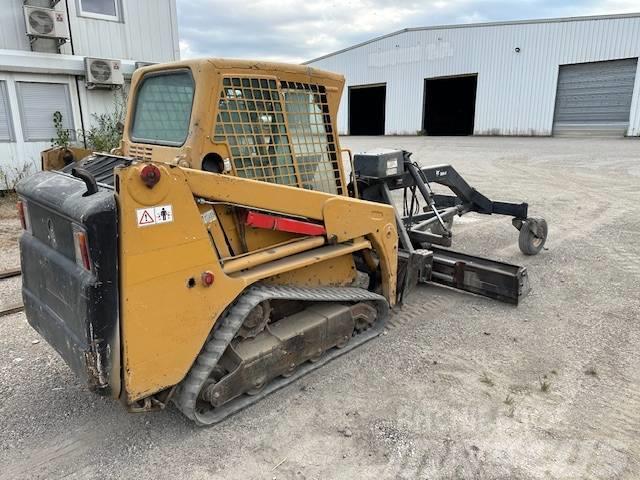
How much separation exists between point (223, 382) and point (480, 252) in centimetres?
458

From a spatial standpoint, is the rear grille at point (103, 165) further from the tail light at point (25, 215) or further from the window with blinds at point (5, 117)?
the window with blinds at point (5, 117)

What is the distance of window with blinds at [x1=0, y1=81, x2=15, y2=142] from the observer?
9156 mm

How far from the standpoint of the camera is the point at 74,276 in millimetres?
2484

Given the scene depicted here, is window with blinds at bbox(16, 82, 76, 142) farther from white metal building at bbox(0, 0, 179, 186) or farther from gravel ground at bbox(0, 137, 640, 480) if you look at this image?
gravel ground at bbox(0, 137, 640, 480)

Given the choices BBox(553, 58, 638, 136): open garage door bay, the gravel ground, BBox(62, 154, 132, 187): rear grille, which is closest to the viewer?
the gravel ground

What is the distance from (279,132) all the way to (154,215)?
4.12 feet

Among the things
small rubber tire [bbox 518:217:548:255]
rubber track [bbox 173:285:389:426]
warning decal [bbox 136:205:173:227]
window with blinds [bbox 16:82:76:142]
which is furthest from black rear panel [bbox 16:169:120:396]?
window with blinds [bbox 16:82:76:142]

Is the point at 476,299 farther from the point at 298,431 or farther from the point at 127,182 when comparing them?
the point at 127,182

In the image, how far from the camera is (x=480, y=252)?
6461mm

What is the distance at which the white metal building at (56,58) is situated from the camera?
356 inches

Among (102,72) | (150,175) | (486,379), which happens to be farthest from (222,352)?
(102,72)

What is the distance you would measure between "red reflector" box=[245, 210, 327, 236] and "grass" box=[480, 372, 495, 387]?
153cm

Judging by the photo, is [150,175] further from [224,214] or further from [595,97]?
[595,97]

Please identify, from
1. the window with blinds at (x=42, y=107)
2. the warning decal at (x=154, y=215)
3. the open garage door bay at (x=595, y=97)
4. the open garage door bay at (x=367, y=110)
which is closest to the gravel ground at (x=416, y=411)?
the warning decal at (x=154, y=215)
